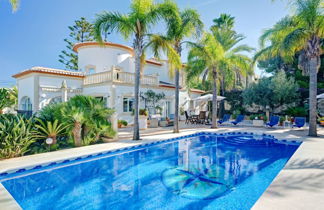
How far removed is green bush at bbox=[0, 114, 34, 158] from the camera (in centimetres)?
729

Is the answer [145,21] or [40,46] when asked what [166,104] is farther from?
[40,46]

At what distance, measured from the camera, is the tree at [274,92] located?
63.2ft

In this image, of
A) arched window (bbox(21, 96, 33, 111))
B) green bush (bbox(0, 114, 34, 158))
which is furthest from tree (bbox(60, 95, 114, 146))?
arched window (bbox(21, 96, 33, 111))

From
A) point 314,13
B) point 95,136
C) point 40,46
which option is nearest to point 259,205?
point 95,136

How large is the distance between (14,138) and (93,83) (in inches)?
466

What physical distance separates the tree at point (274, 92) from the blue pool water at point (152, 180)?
11541mm

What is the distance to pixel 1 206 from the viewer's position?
3.92m

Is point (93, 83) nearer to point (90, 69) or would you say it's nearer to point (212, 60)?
point (90, 69)

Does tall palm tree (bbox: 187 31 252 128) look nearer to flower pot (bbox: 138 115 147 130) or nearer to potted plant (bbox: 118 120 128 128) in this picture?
flower pot (bbox: 138 115 147 130)

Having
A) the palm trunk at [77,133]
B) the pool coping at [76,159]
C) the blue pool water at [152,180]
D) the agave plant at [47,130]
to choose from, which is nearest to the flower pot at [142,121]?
the pool coping at [76,159]

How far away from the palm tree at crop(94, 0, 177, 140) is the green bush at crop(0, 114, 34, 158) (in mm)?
5434

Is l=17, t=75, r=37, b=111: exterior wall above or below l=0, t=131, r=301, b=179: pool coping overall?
above

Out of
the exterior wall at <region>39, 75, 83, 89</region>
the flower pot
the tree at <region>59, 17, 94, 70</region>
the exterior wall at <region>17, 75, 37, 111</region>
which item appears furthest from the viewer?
the tree at <region>59, 17, 94, 70</region>

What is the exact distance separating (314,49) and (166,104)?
587 inches
